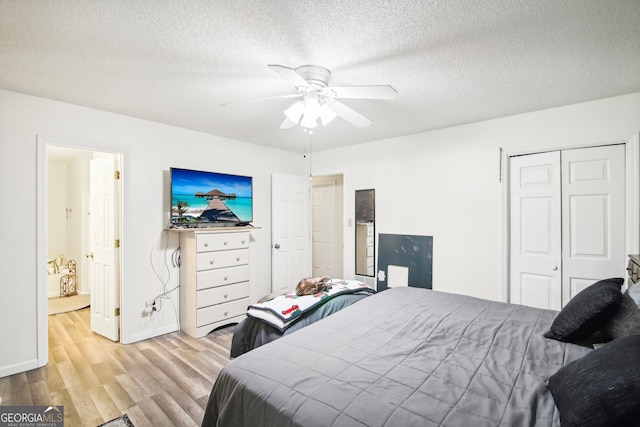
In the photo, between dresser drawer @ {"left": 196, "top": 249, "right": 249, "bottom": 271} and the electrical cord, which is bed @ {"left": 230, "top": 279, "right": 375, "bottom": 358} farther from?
the electrical cord

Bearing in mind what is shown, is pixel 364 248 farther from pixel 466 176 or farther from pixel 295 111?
pixel 295 111

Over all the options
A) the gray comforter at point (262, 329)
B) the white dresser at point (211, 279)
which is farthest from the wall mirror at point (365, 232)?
the gray comforter at point (262, 329)

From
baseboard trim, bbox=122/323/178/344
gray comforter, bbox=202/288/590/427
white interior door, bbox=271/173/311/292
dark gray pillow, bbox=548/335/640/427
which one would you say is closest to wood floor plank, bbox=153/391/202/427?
gray comforter, bbox=202/288/590/427

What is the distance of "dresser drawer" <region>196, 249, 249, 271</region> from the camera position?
3.39 metres

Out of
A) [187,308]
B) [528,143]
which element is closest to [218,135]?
[187,308]

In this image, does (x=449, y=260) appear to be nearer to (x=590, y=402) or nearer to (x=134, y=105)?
(x=590, y=402)

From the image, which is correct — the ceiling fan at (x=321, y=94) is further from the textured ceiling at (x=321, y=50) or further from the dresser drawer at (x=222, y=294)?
the dresser drawer at (x=222, y=294)

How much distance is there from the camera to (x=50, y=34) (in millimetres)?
1736

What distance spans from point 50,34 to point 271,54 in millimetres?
1285

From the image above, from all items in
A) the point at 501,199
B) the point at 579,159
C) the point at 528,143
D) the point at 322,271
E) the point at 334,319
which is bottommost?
the point at 322,271

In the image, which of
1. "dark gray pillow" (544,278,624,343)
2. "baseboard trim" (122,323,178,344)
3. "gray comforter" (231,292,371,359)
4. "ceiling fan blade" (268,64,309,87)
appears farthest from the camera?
"baseboard trim" (122,323,178,344)

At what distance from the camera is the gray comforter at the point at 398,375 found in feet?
3.36

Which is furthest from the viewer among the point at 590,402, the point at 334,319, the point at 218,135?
the point at 218,135

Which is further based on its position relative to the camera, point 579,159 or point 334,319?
point 579,159
